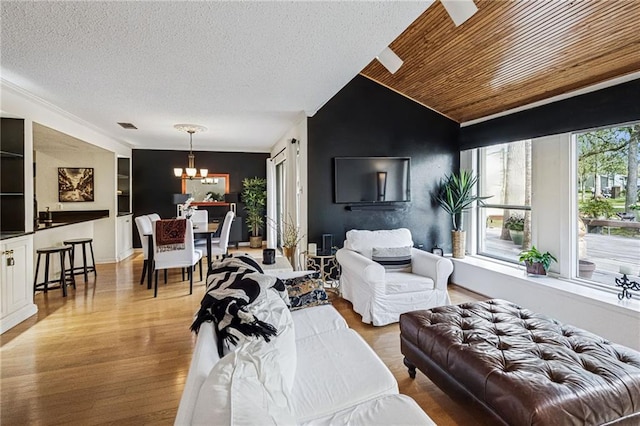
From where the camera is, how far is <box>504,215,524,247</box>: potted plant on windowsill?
4.05 meters

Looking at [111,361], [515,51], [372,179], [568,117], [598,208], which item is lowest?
[111,361]

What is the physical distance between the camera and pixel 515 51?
2.95 m

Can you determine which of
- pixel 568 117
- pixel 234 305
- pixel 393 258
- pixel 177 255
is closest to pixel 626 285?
pixel 568 117

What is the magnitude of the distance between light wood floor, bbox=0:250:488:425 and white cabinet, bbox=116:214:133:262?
90.9 inches

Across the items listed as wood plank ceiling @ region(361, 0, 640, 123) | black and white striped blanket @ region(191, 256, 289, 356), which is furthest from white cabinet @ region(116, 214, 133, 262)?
wood plank ceiling @ region(361, 0, 640, 123)

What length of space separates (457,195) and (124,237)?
257 inches

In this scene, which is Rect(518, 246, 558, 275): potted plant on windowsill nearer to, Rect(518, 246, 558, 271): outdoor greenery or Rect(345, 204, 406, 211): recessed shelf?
Rect(518, 246, 558, 271): outdoor greenery

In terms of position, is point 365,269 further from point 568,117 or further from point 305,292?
point 568,117

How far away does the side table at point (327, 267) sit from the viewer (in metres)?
4.06

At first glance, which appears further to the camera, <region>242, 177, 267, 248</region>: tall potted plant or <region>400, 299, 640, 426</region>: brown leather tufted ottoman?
<region>242, 177, 267, 248</region>: tall potted plant

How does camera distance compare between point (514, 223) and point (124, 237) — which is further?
point (124, 237)

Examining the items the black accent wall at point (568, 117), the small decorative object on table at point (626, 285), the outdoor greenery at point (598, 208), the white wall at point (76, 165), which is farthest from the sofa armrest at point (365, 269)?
the white wall at point (76, 165)

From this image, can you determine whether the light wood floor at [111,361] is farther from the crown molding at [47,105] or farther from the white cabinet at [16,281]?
the crown molding at [47,105]

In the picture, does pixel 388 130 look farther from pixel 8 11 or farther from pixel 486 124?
pixel 8 11
